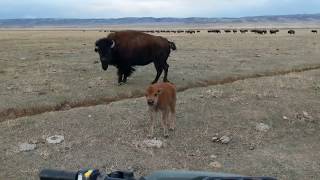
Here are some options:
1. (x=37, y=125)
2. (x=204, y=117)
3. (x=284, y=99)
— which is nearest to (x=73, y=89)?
(x=37, y=125)

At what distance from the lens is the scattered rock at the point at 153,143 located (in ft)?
35.8

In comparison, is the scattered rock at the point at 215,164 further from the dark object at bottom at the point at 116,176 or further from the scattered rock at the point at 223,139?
the dark object at bottom at the point at 116,176

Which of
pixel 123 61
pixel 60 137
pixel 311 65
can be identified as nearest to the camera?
pixel 60 137

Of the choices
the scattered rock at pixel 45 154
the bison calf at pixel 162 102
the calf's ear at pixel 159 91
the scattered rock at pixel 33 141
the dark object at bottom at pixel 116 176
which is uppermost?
the dark object at bottom at pixel 116 176

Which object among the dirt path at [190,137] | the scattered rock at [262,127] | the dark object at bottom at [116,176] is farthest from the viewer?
the scattered rock at [262,127]

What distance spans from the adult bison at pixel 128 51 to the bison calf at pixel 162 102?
→ 6.62 m

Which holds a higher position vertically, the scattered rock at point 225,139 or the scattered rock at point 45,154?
the scattered rock at point 225,139

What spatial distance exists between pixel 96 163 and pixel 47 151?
130cm

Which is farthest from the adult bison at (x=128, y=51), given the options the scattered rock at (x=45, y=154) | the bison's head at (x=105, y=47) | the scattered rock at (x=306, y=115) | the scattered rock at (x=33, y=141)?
the scattered rock at (x=45, y=154)

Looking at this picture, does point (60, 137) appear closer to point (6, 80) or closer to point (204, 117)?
point (204, 117)

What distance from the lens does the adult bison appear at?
18016mm

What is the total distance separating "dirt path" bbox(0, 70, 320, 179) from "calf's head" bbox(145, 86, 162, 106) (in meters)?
0.96

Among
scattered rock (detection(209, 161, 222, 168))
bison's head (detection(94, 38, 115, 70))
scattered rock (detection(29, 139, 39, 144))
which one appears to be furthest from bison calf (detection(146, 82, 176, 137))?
bison's head (detection(94, 38, 115, 70))

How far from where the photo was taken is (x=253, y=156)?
420 inches
